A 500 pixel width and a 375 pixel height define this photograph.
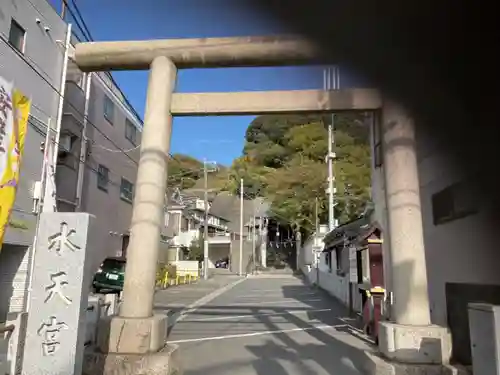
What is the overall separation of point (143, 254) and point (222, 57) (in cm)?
305

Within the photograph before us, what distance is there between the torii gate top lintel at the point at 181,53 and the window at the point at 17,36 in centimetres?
613

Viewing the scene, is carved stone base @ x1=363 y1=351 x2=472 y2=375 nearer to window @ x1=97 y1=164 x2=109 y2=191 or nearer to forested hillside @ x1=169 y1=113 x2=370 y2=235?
window @ x1=97 y1=164 x2=109 y2=191

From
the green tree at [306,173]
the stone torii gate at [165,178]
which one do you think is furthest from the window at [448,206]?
the green tree at [306,173]

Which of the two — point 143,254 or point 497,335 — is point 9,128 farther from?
point 497,335

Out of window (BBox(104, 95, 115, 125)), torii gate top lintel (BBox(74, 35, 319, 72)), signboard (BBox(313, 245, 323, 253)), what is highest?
window (BBox(104, 95, 115, 125))

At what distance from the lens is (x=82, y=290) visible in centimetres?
434

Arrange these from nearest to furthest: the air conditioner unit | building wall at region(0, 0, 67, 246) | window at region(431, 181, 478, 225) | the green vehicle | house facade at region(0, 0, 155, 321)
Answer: window at region(431, 181, 478, 225)
building wall at region(0, 0, 67, 246)
house facade at region(0, 0, 155, 321)
the air conditioner unit
the green vehicle

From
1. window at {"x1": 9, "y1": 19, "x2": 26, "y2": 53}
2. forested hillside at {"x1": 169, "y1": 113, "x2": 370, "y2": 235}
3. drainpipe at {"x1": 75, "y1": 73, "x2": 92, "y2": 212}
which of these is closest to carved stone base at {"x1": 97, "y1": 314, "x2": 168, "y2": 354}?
window at {"x1": 9, "y1": 19, "x2": 26, "y2": 53}

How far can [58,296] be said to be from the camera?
169 inches

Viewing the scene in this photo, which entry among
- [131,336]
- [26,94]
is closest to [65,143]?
[26,94]

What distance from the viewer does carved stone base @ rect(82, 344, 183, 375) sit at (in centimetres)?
516

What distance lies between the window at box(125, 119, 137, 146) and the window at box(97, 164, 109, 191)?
2.87 metres

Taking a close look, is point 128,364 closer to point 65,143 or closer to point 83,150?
point 65,143

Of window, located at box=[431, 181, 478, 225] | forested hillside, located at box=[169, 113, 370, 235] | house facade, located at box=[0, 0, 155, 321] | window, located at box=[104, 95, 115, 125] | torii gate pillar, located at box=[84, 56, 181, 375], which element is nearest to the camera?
window, located at box=[431, 181, 478, 225]
